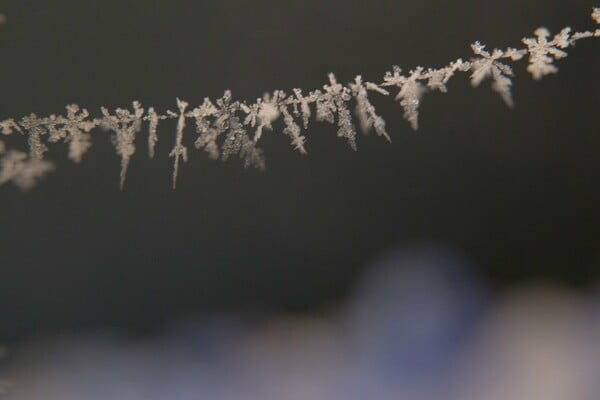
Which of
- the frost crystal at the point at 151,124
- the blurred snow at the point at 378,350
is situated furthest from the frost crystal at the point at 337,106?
the blurred snow at the point at 378,350

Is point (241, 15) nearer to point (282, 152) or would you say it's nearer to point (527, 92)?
point (282, 152)

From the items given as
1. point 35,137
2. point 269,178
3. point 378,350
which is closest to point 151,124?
point 35,137

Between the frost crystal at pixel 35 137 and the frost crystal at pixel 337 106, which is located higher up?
the frost crystal at pixel 337 106

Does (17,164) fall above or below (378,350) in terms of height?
above

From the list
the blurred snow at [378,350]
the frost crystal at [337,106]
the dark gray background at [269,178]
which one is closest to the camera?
the frost crystal at [337,106]

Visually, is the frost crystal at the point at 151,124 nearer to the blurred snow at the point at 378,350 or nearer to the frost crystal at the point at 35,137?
the frost crystal at the point at 35,137

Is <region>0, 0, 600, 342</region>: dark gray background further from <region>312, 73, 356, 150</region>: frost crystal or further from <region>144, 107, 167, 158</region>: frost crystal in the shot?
<region>312, 73, 356, 150</region>: frost crystal

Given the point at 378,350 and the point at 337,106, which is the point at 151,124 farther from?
the point at 378,350

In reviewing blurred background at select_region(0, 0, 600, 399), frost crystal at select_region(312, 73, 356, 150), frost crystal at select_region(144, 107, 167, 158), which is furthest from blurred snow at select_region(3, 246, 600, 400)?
frost crystal at select_region(312, 73, 356, 150)
